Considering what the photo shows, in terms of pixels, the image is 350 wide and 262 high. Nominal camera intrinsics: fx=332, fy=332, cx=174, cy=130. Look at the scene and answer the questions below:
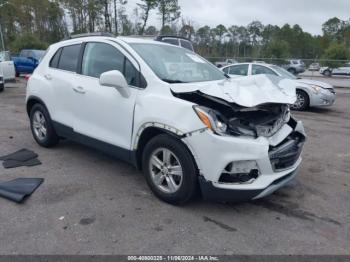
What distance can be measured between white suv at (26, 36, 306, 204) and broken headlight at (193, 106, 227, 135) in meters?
0.01

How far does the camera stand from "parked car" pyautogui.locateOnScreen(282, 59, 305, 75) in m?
26.6

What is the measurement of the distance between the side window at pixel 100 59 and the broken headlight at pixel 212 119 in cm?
134

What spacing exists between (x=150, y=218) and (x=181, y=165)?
2.07 ft

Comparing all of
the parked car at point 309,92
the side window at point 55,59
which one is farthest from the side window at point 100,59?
the parked car at point 309,92

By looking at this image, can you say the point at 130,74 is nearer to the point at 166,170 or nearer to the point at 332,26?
the point at 166,170

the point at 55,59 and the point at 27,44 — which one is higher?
the point at 55,59

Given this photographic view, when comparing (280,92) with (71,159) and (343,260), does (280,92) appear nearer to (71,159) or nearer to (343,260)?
(343,260)

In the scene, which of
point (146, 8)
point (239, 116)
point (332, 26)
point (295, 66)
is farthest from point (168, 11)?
point (332, 26)

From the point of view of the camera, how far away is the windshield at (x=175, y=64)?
154 inches

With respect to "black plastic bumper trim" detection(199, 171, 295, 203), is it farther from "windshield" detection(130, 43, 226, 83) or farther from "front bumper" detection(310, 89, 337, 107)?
"front bumper" detection(310, 89, 337, 107)

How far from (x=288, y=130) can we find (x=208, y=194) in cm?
126

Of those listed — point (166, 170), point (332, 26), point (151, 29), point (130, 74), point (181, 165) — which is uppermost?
point (332, 26)

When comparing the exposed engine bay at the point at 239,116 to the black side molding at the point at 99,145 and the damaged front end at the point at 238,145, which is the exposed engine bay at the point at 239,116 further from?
the black side molding at the point at 99,145

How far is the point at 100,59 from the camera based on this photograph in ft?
14.4
